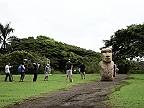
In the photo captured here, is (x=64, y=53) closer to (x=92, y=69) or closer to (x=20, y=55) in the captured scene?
(x=92, y=69)

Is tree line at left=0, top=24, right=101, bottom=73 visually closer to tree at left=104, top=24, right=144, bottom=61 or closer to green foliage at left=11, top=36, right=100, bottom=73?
green foliage at left=11, top=36, right=100, bottom=73

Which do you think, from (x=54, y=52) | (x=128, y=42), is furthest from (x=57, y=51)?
(x=128, y=42)

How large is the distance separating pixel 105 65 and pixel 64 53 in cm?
3579

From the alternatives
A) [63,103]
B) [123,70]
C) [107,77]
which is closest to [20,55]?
[123,70]

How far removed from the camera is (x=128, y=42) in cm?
7406

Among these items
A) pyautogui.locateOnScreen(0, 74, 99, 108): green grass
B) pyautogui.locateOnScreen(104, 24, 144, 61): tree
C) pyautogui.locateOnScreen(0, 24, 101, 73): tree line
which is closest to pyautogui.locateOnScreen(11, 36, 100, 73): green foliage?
pyautogui.locateOnScreen(0, 24, 101, 73): tree line

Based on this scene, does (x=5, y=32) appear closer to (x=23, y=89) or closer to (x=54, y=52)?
(x=54, y=52)

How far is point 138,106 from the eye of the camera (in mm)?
19484

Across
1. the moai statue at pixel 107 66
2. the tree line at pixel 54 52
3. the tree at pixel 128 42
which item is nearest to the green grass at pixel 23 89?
the moai statue at pixel 107 66

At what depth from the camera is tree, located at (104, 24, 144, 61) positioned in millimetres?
70938

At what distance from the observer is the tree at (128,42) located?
70938 millimetres

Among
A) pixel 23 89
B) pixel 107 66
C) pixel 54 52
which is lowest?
pixel 23 89

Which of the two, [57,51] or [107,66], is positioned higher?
[57,51]

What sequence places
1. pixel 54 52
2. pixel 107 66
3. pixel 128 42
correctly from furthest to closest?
pixel 54 52 < pixel 128 42 < pixel 107 66
